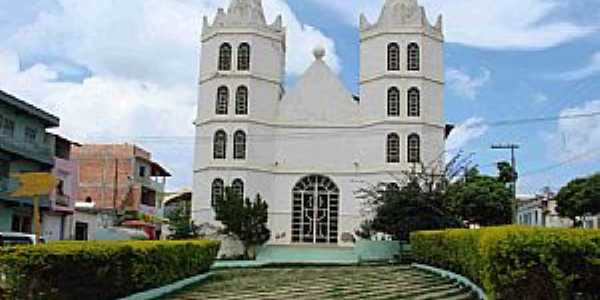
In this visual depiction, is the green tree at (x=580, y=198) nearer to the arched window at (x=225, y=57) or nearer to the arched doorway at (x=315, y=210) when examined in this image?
the arched doorway at (x=315, y=210)

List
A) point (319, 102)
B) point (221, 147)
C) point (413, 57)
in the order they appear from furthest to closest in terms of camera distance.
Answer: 1. point (319, 102)
2. point (221, 147)
3. point (413, 57)

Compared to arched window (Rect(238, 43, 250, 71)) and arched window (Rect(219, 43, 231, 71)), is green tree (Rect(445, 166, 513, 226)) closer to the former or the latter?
arched window (Rect(238, 43, 250, 71))

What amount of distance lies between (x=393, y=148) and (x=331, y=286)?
2263cm

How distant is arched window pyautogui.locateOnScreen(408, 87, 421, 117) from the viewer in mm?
38031

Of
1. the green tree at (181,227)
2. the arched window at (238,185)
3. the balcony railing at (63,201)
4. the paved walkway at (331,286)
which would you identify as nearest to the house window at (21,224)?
the balcony railing at (63,201)

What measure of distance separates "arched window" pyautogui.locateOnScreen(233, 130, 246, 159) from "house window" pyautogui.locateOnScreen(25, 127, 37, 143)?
9.98 meters

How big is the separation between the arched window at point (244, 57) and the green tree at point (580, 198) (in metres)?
18.9

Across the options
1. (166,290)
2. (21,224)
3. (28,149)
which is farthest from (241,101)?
(166,290)

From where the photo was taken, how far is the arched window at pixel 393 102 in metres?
38.1

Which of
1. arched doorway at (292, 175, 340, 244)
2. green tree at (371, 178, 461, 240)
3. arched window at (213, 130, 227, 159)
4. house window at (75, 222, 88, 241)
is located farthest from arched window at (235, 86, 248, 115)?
house window at (75, 222, 88, 241)

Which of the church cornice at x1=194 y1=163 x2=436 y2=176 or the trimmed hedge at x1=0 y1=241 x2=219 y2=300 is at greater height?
the church cornice at x1=194 y1=163 x2=436 y2=176

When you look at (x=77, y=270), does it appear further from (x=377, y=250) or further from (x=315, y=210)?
(x=315, y=210)

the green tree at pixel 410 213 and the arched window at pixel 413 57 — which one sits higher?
the arched window at pixel 413 57

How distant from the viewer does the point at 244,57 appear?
3906 centimetres
